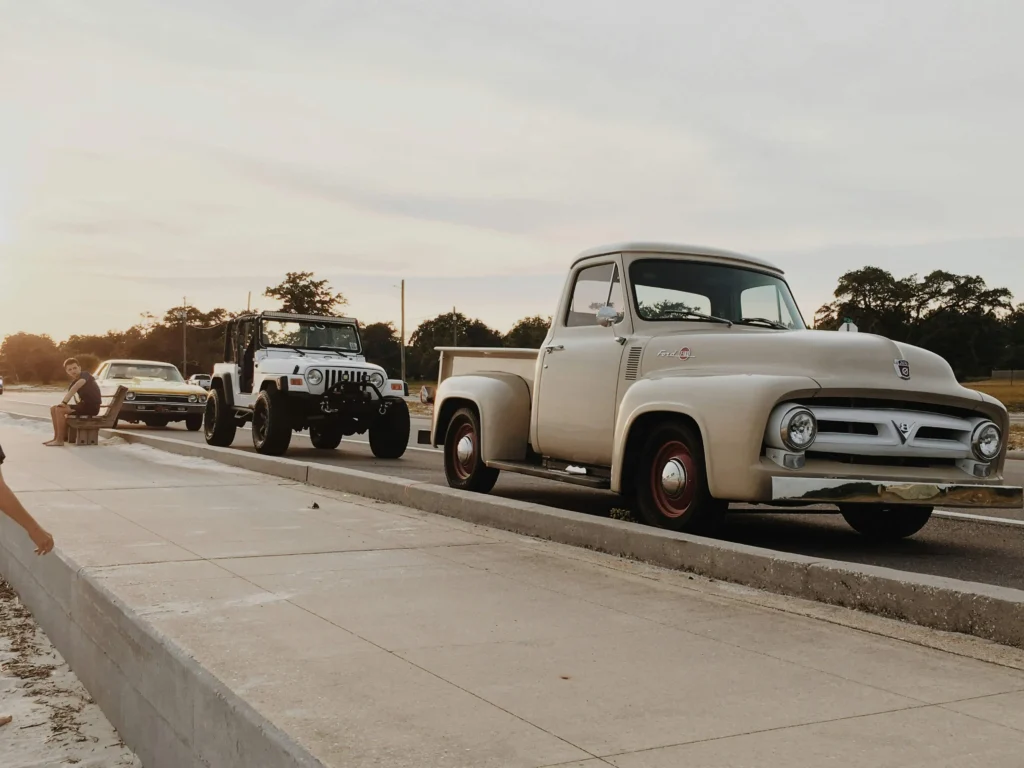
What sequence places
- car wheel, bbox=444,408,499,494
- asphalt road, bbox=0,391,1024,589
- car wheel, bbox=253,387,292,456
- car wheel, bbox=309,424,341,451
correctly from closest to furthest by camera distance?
asphalt road, bbox=0,391,1024,589 < car wheel, bbox=444,408,499,494 < car wheel, bbox=253,387,292,456 < car wheel, bbox=309,424,341,451

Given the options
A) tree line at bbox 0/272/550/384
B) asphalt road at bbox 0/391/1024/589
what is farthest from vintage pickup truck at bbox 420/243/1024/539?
tree line at bbox 0/272/550/384

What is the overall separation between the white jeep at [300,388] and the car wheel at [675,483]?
8574 millimetres

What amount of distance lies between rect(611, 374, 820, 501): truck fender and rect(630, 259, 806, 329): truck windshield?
1.14 metres

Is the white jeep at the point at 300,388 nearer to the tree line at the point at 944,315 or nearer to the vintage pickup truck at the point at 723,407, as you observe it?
the vintage pickup truck at the point at 723,407

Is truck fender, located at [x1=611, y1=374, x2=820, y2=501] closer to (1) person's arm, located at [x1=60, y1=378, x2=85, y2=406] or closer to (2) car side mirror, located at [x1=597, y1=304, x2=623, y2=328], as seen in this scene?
(2) car side mirror, located at [x1=597, y1=304, x2=623, y2=328]

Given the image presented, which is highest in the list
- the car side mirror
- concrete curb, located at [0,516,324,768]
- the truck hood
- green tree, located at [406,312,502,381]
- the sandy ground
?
green tree, located at [406,312,502,381]

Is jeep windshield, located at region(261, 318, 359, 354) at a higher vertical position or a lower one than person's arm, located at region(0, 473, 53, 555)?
higher

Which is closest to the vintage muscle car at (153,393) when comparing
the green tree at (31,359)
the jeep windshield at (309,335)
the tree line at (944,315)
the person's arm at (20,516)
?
the jeep windshield at (309,335)

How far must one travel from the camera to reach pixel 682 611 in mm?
5125

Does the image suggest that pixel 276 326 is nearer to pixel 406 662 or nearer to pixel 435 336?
pixel 406 662

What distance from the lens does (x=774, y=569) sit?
5.64 m

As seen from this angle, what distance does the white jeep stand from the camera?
49.7 ft

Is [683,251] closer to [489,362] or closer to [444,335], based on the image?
[489,362]

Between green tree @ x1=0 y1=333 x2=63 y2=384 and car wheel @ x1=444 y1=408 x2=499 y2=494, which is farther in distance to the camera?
green tree @ x1=0 y1=333 x2=63 y2=384
